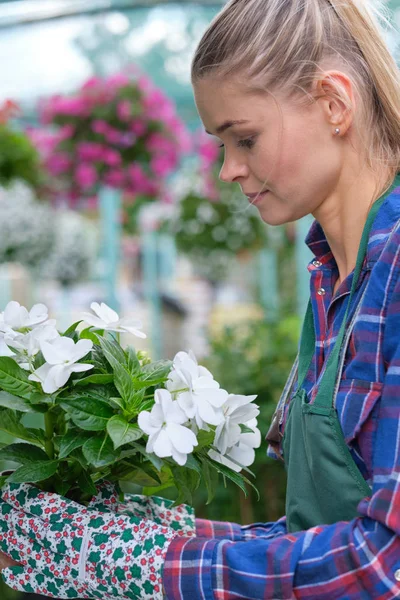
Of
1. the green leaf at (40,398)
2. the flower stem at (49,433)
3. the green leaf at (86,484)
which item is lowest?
the green leaf at (86,484)

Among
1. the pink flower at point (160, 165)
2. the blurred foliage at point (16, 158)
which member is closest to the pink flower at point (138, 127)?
the pink flower at point (160, 165)

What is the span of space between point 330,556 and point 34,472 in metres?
0.39

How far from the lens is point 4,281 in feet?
17.5

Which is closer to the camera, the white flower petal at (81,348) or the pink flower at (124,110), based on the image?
the white flower petal at (81,348)

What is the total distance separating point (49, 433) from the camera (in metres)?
1.09

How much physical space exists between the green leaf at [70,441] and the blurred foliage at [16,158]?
3.12 m

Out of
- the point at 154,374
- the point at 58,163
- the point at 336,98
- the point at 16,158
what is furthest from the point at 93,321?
the point at 58,163

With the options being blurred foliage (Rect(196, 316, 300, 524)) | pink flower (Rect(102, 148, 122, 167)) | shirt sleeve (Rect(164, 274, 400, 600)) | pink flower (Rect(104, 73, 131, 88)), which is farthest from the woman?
pink flower (Rect(104, 73, 131, 88))

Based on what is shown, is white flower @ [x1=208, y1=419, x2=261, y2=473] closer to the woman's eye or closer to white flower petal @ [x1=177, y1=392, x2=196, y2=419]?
white flower petal @ [x1=177, y1=392, x2=196, y2=419]

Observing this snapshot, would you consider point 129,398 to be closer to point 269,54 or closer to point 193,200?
point 269,54

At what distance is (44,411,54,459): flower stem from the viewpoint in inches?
42.9

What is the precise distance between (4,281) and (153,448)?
15.0 feet

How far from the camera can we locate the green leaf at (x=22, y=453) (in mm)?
1062

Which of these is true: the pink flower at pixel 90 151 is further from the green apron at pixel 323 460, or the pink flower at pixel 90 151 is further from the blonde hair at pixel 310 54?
the green apron at pixel 323 460
